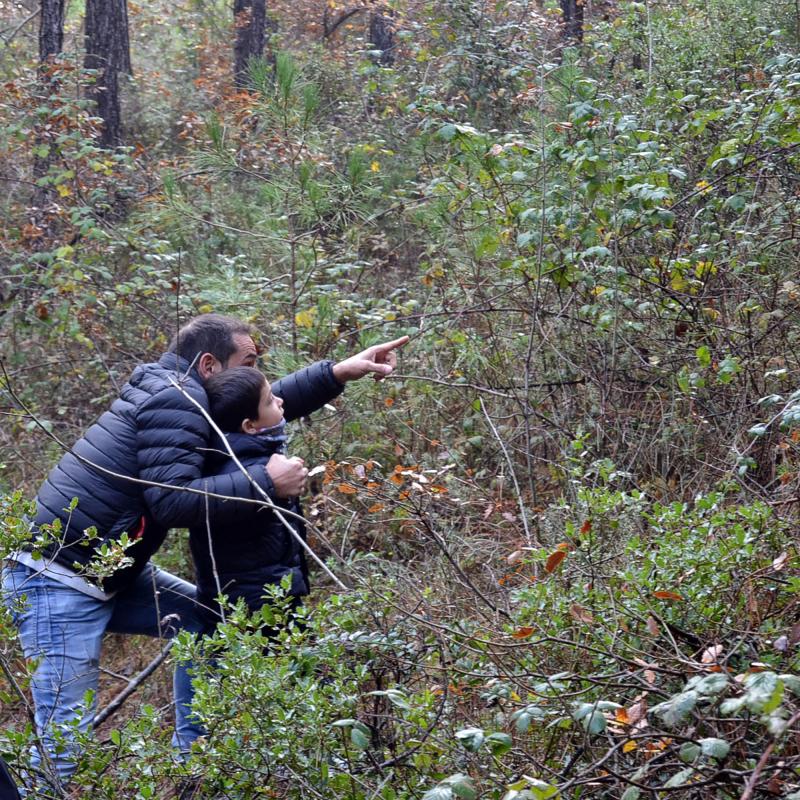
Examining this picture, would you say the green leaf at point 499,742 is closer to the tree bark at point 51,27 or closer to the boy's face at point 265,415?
the boy's face at point 265,415

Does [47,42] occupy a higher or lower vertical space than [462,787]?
higher

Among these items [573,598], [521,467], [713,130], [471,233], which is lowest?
[521,467]

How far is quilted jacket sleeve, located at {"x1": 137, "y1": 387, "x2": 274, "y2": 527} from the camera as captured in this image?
347cm

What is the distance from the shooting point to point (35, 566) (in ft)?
12.0

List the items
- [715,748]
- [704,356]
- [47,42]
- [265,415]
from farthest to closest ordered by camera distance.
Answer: [47,42] < [704,356] < [265,415] < [715,748]

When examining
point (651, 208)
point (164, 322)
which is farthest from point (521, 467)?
point (164, 322)

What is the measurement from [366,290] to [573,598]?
16.2 ft

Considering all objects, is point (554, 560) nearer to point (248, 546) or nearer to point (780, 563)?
point (780, 563)

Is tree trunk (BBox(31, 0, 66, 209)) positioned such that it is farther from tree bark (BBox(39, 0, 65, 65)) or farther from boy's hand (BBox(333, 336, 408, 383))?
boy's hand (BBox(333, 336, 408, 383))

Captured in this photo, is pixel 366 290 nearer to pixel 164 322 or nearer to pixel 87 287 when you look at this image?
pixel 164 322

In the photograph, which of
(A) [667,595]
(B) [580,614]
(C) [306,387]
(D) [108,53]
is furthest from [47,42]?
(A) [667,595]

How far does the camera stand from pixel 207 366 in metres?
3.81

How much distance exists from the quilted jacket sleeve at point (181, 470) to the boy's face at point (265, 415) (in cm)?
19

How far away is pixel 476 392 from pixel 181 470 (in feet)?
8.52
